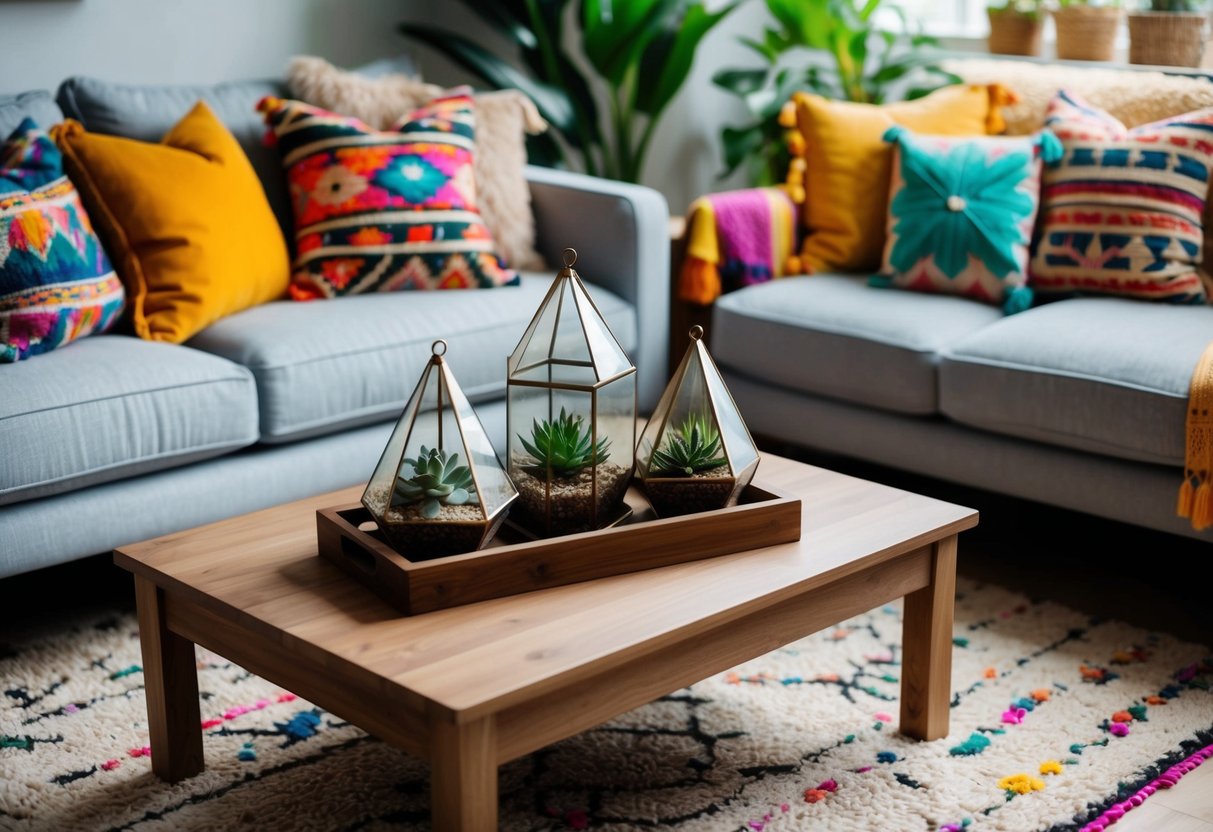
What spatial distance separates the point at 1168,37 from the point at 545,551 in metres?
2.34

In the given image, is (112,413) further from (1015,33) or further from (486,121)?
(1015,33)

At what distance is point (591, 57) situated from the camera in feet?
11.8

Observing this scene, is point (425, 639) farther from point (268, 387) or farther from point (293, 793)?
point (268, 387)

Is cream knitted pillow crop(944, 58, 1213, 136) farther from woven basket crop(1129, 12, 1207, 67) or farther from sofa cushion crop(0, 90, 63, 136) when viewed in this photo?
sofa cushion crop(0, 90, 63, 136)

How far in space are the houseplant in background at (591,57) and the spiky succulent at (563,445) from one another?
6.50ft

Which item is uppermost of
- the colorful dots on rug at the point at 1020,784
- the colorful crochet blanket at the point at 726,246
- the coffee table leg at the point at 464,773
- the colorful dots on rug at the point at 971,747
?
the colorful crochet blanket at the point at 726,246

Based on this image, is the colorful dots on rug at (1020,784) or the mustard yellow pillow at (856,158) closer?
the colorful dots on rug at (1020,784)

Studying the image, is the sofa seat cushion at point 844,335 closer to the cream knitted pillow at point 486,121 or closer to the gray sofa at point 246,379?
the gray sofa at point 246,379

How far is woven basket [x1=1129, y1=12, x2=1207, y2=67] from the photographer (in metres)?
3.12

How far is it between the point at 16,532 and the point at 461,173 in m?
1.23

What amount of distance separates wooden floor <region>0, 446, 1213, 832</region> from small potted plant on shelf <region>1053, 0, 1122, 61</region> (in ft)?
3.97

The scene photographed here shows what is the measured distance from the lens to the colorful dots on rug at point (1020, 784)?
6.00 ft

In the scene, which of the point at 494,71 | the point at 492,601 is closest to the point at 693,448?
the point at 492,601

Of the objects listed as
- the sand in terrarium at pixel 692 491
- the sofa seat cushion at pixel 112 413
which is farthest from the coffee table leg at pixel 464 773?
the sofa seat cushion at pixel 112 413
